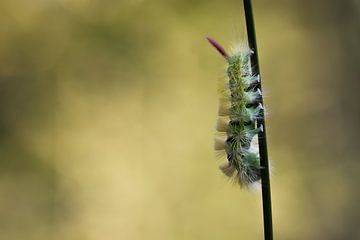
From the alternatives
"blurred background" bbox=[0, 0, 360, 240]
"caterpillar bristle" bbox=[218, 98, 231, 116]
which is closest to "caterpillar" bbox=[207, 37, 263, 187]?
"caterpillar bristle" bbox=[218, 98, 231, 116]

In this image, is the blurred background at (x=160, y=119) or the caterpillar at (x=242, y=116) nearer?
the caterpillar at (x=242, y=116)

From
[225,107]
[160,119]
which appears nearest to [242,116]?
[225,107]

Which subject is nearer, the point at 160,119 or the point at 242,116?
the point at 242,116

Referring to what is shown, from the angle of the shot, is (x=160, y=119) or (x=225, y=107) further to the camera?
(x=160, y=119)

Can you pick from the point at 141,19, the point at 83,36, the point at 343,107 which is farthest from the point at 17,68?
the point at 343,107

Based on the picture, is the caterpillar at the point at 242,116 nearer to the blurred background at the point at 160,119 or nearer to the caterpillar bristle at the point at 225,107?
the caterpillar bristle at the point at 225,107

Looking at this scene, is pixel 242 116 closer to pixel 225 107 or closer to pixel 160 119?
pixel 225 107

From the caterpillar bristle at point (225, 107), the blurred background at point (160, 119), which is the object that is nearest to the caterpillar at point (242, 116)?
the caterpillar bristle at point (225, 107)
